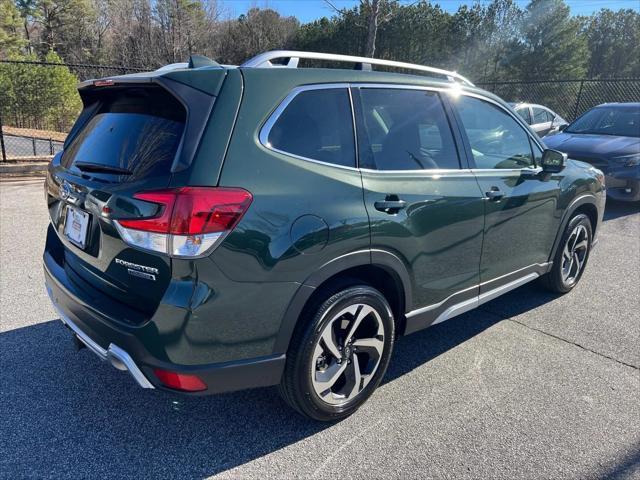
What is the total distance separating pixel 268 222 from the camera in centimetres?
215

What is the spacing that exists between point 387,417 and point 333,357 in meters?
0.51

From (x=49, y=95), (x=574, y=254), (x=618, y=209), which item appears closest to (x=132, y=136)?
(x=574, y=254)

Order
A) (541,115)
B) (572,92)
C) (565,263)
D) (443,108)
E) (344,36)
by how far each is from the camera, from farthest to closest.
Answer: (344,36) → (572,92) → (541,115) → (565,263) → (443,108)

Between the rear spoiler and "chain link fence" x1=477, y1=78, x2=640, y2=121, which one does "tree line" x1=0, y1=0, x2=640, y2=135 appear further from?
the rear spoiler

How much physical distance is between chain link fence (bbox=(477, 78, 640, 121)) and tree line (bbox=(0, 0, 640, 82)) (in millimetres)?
A: 7829

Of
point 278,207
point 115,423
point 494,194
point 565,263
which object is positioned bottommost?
point 115,423

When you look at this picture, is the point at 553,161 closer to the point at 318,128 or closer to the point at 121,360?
the point at 318,128

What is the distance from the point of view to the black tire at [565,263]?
4317 mm

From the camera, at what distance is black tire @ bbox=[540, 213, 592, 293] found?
432cm

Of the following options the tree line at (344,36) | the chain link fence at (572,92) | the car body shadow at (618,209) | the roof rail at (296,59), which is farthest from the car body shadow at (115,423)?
the tree line at (344,36)

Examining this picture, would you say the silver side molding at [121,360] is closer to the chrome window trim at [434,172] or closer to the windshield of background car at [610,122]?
the chrome window trim at [434,172]

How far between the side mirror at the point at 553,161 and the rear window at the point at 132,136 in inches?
114

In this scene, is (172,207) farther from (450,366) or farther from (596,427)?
(596,427)

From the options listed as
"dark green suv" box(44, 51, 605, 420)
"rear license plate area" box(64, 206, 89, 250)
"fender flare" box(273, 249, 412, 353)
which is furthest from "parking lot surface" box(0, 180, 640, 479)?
"rear license plate area" box(64, 206, 89, 250)
